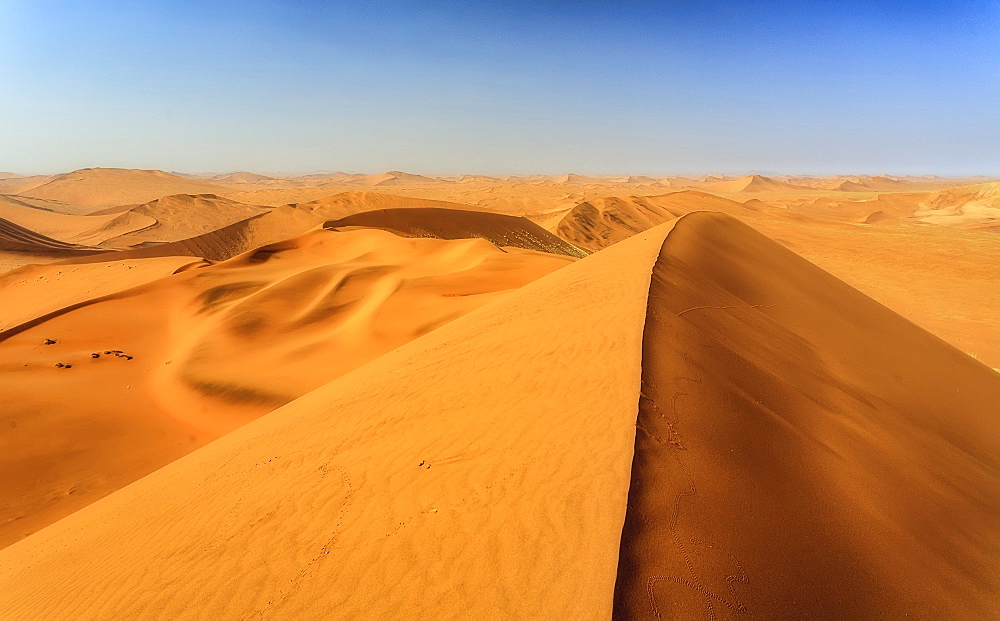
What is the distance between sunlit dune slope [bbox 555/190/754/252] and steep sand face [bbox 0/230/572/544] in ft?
62.0

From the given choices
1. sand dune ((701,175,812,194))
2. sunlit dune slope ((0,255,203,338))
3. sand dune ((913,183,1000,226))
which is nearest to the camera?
sunlit dune slope ((0,255,203,338))

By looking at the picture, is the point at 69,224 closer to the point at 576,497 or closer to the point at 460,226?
the point at 460,226

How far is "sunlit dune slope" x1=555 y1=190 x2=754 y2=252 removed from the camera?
114ft

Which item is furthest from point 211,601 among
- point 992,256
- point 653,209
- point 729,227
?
point 653,209

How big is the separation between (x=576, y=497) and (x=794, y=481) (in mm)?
1569

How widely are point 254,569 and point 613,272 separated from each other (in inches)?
230

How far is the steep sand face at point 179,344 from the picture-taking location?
6.80m

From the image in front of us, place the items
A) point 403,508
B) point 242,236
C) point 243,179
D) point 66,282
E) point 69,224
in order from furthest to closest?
1. point 243,179
2. point 69,224
3. point 242,236
4. point 66,282
5. point 403,508

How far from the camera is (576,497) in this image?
2.80m

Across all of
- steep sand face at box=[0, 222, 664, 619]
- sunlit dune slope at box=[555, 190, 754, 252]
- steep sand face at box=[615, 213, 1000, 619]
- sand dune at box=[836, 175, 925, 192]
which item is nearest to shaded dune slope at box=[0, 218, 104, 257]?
steep sand face at box=[0, 222, 664, 619]

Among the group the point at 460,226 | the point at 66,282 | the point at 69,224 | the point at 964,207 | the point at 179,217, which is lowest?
the point at 69,224

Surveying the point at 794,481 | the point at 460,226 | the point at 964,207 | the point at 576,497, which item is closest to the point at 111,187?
the point at 460,226

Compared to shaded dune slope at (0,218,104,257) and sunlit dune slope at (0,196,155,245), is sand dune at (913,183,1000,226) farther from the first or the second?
sunlit dune slope at (0,196,155,245)

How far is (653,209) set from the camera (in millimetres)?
42656
